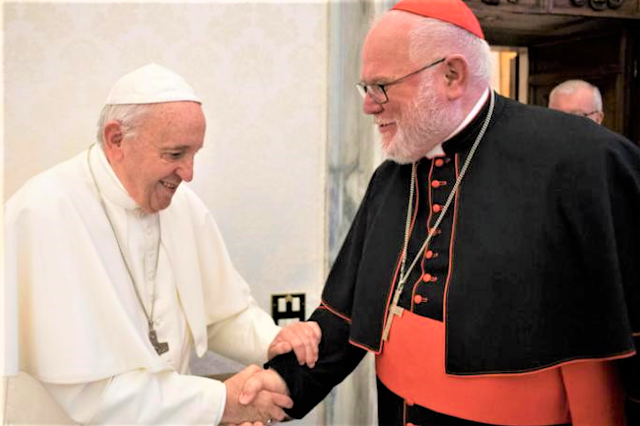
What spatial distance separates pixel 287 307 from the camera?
10.6ft

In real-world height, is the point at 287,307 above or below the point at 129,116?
below

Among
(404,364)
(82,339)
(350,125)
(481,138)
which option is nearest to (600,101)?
(350,125)

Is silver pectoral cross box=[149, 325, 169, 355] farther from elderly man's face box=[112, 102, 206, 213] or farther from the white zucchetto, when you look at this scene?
the white zucchetto

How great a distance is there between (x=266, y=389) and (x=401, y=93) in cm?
113

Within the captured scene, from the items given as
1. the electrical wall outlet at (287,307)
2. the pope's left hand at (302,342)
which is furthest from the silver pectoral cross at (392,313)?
the electrical wall outlet at (287,307)

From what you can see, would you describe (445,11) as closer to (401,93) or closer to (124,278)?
(401,93)

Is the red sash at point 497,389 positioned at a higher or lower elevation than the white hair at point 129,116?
lower

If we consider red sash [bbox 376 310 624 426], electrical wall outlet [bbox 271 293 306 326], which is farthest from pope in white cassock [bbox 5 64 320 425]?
electrical wall outlet [bbox 271 293 306 326]

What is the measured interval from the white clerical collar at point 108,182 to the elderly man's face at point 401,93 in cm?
92

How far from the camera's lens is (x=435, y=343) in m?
1.98

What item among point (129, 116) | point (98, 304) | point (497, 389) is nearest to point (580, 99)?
point (497, 389)

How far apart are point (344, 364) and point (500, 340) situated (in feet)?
2.26

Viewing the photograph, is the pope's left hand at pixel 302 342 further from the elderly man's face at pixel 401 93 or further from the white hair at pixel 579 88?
the white hair at pixel 579 88

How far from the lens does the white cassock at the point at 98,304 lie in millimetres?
2182
